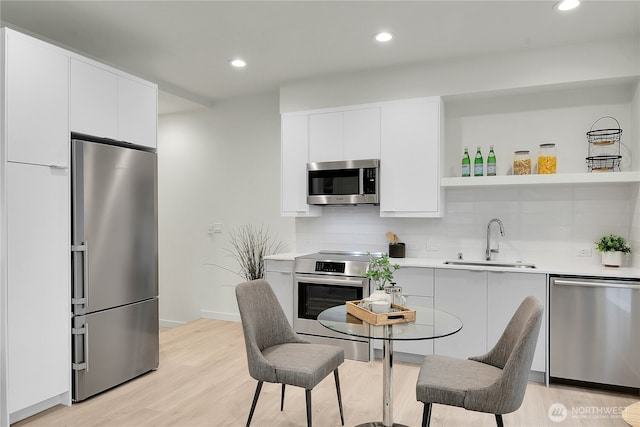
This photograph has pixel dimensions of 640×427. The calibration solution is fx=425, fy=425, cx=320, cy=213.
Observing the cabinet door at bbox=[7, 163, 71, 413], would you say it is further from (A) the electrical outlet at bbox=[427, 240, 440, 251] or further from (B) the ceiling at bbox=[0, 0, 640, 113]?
(A) the electrical outlet at bbox=[427, 240, 440, 251]

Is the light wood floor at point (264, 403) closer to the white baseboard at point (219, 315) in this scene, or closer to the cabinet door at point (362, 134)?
the white baseboard at point (219, 315)

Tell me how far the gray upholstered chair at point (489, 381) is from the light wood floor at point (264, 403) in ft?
2.24

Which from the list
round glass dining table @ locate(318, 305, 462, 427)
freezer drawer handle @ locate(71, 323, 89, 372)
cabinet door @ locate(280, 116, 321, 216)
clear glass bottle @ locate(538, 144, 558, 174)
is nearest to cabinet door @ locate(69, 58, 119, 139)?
freezer drawer handle @ locate(71, 323, 89, 372)

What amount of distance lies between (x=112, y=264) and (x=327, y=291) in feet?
5.90

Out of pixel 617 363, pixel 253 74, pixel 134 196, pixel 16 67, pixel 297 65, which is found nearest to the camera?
pixel 16 67

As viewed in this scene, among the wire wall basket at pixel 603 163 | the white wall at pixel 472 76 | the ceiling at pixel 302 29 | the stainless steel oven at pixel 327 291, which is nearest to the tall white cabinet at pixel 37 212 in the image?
the ceiling at pixel 302 29

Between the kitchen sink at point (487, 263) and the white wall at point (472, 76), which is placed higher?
the white wall at point (472, 76)

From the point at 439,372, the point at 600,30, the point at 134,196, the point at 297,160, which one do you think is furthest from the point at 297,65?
the point at 439,372

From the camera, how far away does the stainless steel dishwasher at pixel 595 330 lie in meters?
3.04

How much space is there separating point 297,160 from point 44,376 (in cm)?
275

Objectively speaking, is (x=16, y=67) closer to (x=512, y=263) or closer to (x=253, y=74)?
(x=253, y=74)

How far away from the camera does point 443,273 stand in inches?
141

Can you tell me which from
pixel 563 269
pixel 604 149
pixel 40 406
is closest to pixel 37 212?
pixel 40 406

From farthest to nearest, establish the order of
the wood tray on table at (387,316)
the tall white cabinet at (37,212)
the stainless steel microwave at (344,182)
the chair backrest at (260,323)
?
the stainless steel microwave at (344,182) < the tall white cabinet at (37,212) < the chair backrest at (260,323) < the wood tray on table at (387,316)
